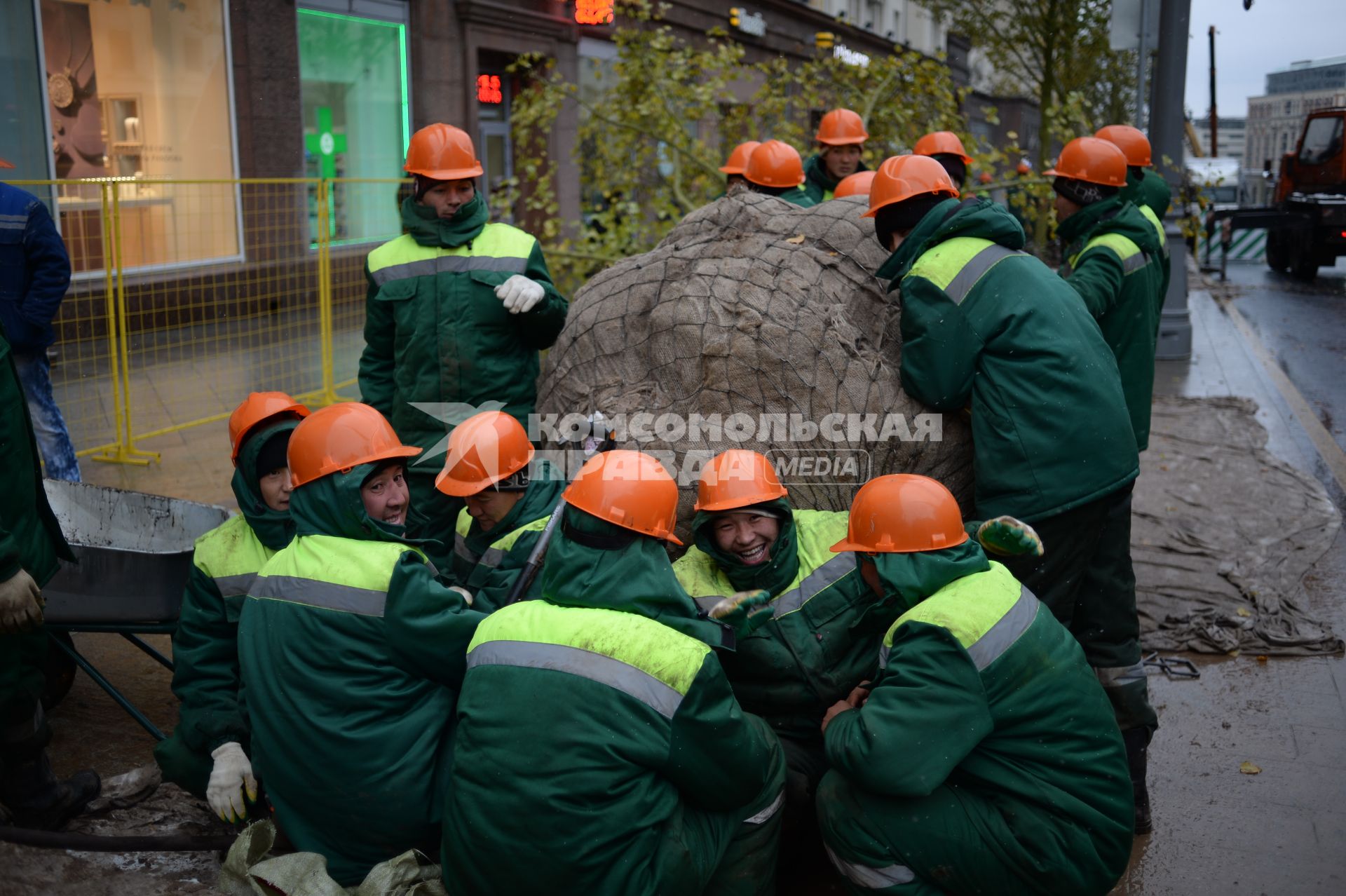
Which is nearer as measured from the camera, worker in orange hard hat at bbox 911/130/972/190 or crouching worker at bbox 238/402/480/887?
crouching worker at bbox 238/402/480/887

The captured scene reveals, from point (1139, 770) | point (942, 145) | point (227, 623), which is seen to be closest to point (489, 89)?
point (942, 145)

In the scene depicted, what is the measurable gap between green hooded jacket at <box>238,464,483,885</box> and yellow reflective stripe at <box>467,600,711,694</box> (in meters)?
0.31

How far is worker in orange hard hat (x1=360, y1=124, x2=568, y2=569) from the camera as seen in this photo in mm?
4258

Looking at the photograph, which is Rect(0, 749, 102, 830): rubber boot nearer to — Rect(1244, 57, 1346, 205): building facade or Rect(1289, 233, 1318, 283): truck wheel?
Rect(1244, 57, 1346, 205): building facade

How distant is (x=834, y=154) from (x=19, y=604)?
14.8 feet

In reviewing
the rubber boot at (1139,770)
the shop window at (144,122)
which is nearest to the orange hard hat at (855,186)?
the rubber boot at (1139,770)

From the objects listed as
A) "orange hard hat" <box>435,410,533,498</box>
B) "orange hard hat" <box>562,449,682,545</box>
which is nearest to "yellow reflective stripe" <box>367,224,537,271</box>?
"orange hard hat" <box>435,410,533,498</box>

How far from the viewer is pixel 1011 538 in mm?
3213

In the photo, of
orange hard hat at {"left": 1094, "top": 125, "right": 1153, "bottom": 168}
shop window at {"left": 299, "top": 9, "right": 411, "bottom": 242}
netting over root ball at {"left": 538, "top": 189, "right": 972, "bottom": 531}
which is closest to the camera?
netting over root ball at {"left": 538, "top": 189, "right": 972, "bottom": 531}

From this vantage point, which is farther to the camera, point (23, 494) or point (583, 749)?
point (23, 494)

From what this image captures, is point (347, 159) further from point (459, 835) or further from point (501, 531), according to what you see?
point (459, 835)

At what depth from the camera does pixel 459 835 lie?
260 centimetres

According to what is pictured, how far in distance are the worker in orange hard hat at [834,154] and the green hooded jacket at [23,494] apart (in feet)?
12.6

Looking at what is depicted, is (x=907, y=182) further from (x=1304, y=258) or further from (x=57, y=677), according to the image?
(x=1304, y=258)
